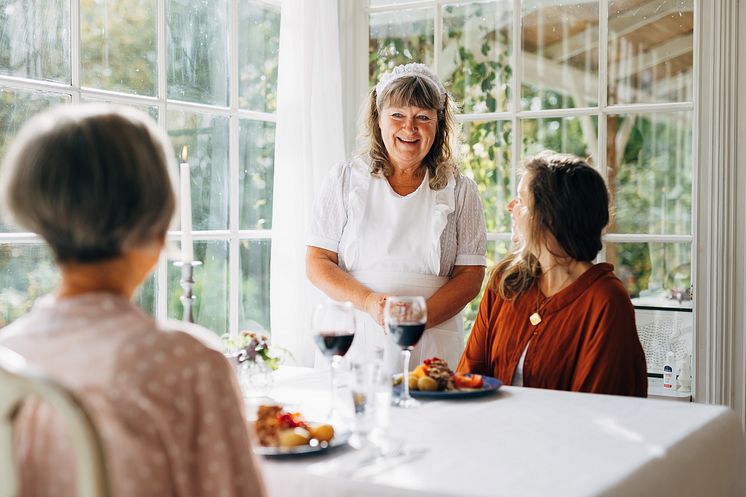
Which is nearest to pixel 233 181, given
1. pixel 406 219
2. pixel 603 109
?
pixel 406 219

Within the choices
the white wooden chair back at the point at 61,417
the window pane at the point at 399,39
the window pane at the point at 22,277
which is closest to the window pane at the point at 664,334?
the window pane at the point at 399,39

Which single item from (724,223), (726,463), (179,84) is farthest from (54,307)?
Answer: (724,223)

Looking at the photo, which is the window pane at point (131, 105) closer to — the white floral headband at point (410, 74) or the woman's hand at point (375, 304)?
the white floral headband at point (410, 74)

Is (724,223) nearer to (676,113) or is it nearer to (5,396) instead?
(676,113)

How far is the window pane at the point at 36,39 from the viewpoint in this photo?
233 cm

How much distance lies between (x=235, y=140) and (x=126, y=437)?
2.34 metres

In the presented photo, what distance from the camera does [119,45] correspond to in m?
2.71

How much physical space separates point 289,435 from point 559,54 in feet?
7.58

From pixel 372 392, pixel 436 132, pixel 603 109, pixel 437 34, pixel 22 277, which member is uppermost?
pixel 437 34

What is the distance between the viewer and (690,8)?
10.1ft

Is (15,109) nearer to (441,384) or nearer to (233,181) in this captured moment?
(233,181)

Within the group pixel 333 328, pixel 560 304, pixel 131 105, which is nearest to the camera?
pixel 333 328

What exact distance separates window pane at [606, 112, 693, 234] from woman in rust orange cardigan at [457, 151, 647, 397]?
3.34ft

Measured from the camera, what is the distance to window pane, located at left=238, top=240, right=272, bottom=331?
10.9ft
